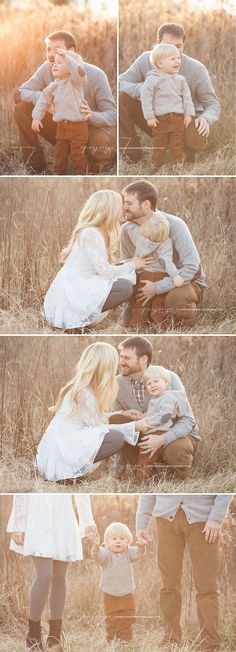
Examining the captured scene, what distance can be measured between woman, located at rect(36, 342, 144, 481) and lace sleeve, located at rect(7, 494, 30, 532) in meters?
0.13

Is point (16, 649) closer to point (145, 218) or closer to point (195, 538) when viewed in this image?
point (195, 538)

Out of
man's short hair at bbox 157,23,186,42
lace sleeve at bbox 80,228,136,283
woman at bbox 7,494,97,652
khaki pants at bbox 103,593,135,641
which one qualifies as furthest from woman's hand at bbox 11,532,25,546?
man's short hair at bbox 157,23,186,42

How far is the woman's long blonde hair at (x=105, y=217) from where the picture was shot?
367 cm

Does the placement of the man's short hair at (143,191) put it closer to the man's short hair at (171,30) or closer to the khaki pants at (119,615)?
the man's short hair at (171,30)

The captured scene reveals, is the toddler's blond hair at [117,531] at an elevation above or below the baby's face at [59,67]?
below

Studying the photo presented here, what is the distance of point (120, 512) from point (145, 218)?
1.12 meters

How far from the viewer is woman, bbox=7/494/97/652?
3615 mm

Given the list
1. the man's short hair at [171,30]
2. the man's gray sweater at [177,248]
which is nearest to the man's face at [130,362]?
the man's gray sweater at [177,248]

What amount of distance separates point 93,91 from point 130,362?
1041 millimetres

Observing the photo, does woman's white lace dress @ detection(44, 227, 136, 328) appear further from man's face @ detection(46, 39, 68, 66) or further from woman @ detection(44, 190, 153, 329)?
man's face @ detection(46, 39, 68, 66)

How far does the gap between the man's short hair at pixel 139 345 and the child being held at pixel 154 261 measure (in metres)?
0.06

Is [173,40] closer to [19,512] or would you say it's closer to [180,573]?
[19,512]

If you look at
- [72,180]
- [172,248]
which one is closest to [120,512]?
[172,248]

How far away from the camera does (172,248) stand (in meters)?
3.70
